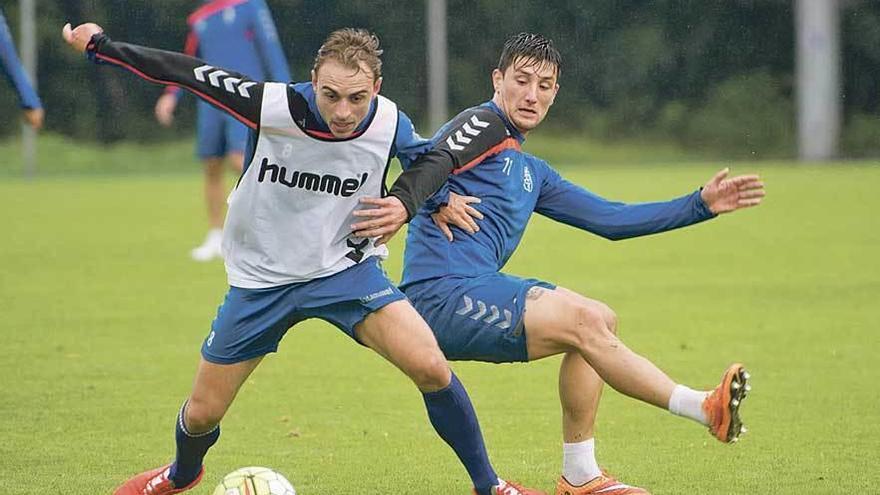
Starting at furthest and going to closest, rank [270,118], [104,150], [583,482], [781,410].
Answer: [104,150] < [781,410] < [583,482] < [270,118]

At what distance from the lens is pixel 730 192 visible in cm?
557

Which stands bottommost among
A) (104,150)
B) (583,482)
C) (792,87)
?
(104,150)

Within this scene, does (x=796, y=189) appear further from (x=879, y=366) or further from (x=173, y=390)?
(x=173, y=390)

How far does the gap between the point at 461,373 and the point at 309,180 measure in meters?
3.22

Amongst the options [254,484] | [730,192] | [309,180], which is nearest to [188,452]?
[254,484]

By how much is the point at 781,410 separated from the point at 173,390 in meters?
2.95

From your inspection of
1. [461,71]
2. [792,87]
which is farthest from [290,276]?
[792,87]

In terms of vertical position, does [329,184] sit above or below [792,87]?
below

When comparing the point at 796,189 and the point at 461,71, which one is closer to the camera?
the point at 796,189

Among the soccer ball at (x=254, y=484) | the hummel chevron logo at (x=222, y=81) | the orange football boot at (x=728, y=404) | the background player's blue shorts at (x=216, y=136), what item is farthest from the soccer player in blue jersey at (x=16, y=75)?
the background player's blue shorts at (x=216, y=136)

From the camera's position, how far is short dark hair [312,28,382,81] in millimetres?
5066

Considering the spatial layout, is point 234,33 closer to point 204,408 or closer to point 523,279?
point 523,279

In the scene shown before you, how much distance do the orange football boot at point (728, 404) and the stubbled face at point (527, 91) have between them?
1.32 m

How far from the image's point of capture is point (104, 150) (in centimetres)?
2464
